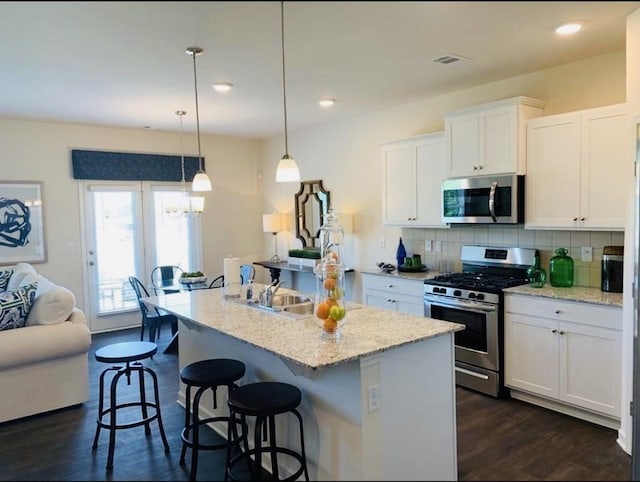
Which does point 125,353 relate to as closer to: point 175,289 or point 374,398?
point 374,398

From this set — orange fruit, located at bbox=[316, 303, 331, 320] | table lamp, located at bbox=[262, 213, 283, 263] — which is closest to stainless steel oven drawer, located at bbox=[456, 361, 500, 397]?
orange fruit, located at bbox=[316, 303, 331, 320]

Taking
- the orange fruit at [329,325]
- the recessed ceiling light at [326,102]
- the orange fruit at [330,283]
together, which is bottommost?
the orange fruit at [329,325]

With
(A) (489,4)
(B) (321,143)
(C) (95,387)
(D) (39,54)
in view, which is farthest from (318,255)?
(A) (489,4)

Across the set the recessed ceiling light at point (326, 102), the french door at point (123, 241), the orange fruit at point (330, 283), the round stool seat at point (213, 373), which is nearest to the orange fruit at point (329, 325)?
the orange fruit at point (330, 283)

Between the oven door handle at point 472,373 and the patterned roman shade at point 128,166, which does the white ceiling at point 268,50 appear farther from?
the oven door handle at point 472,373

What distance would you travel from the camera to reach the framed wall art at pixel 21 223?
5.57 metres

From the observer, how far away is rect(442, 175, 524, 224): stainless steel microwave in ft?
12.8

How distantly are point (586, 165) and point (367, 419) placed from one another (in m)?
2.53

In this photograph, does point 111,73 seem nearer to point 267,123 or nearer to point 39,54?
point 39,54

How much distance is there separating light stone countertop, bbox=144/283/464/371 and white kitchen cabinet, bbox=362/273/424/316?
1.43m

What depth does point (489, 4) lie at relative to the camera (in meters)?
1.62

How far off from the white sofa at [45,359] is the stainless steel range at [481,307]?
9.66ft

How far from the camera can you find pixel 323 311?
8.00 feet

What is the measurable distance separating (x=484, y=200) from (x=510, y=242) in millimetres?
527
